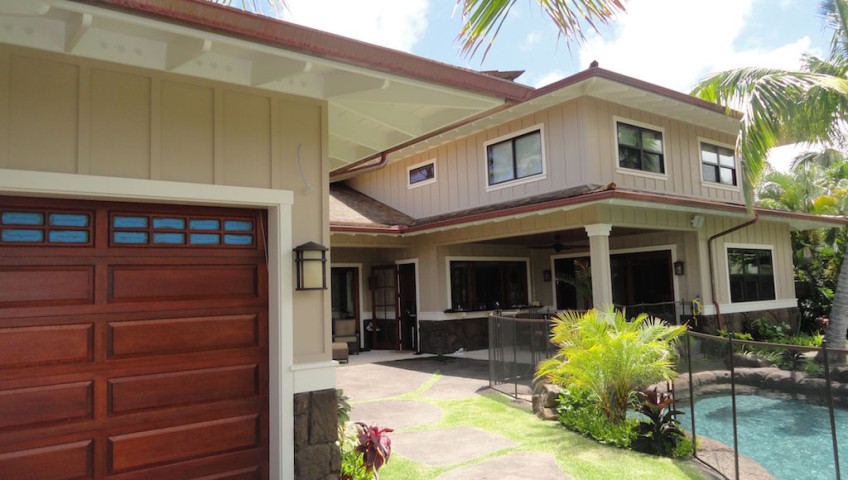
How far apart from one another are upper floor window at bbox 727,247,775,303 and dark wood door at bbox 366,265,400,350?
26.1ft

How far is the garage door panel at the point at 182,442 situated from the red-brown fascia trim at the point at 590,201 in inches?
252

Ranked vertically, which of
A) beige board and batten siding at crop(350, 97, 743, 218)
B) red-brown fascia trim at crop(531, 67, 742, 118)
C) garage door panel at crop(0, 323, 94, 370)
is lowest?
garage door panel at crop(0, 323, 94, 370)

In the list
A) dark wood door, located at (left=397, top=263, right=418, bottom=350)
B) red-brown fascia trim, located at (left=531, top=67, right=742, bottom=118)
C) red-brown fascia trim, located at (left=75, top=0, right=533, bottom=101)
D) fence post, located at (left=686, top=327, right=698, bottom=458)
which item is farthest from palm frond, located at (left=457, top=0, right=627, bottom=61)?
dark wood door, located at (left=397, top=263, right=418, bottom=350)

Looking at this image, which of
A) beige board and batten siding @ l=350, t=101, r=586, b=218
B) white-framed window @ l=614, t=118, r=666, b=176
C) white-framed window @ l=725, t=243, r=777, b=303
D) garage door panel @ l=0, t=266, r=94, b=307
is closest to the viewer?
garage door panel @ l=0, t=266, r=94, b=307

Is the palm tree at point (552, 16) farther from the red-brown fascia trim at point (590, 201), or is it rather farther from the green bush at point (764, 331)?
the green bush at point (764, 331)

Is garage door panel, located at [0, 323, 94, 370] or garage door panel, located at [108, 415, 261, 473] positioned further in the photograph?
garage door panel, located at [108, 415, 261, 473]

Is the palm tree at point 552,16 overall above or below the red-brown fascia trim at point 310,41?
above

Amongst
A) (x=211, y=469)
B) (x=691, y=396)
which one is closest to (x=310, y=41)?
(x=211, y=469)

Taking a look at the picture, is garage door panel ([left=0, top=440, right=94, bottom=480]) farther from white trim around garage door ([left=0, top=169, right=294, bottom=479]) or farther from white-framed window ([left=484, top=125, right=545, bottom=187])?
white-framed window ([left=484, top=125, right=545, bottom=187])

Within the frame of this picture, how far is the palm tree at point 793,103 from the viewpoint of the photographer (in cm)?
904

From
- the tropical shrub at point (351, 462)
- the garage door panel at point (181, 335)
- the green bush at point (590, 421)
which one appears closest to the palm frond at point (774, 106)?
the green bush at point (590, 421)

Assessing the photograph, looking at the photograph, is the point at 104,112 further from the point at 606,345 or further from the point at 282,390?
the point at 606,345

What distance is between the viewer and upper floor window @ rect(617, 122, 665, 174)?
423 inches

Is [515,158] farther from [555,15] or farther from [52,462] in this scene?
[52,462]
